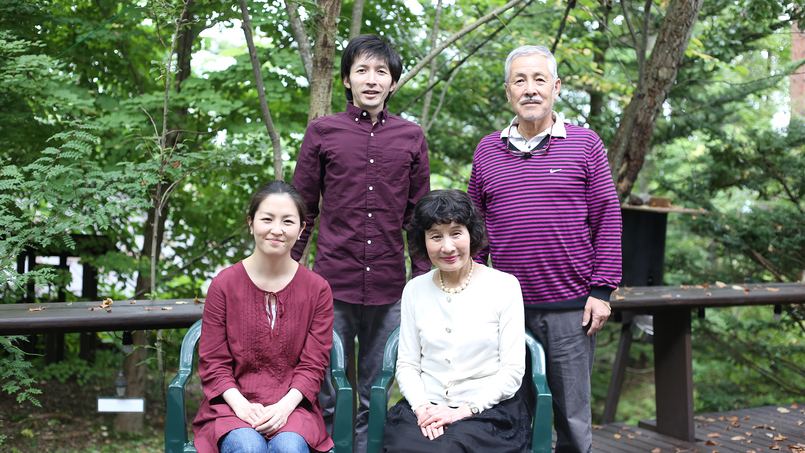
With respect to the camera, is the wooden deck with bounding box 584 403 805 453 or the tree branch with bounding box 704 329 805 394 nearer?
the wooden deck with bounding box 584 403 805 453

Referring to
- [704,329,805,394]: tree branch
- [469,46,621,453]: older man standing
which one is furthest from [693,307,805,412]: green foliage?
[469,46,621,453]: older man standing

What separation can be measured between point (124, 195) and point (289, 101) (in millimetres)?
1268

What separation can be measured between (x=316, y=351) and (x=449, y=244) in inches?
23.1

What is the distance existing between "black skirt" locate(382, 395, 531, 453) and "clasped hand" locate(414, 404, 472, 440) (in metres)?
0.02

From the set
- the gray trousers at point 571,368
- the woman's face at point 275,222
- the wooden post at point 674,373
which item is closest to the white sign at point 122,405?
the woman's face at point 275,222

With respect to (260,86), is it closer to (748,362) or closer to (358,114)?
(358,114)

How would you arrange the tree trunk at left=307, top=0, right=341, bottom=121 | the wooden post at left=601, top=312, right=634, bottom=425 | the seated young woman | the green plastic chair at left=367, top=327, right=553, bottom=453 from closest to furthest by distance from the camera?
the seated young woman
the green plastic chair at left=367, top=327, right=553, bottom=453
the tree trunk at left=307, top=0, right=341, bottom=121
the wooden post at left=601, top=312, right=634, bottom=425

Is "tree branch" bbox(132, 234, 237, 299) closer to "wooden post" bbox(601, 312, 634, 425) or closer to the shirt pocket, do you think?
the shirt pocket

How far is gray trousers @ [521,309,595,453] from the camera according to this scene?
224 centimetres

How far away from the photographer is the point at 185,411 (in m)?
2.00

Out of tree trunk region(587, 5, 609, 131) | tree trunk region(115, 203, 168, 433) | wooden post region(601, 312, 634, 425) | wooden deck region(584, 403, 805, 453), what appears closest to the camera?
wooden deck region(584, 403, 805, 453)

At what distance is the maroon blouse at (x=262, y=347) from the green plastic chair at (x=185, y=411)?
48 mm

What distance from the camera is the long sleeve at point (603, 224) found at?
2207mm

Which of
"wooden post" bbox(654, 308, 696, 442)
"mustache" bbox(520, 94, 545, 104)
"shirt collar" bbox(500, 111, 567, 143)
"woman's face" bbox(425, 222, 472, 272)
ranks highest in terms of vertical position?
"mustache" bbox(520, 94, 545, 104)
